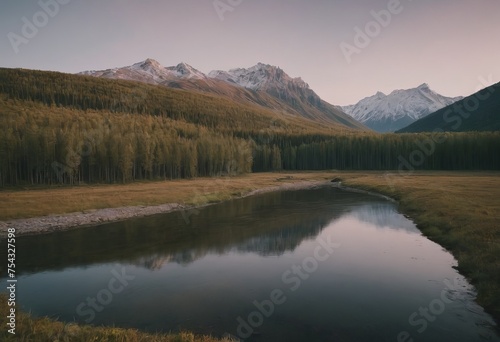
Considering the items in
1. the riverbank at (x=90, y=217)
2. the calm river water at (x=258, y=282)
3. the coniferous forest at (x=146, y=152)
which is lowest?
the calm river water at (x=258, y=282)

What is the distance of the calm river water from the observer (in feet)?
64.8

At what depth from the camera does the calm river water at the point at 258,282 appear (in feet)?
64.8

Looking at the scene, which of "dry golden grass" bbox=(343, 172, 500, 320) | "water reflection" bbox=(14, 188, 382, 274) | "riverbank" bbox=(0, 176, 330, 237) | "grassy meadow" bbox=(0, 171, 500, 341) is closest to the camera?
"grassy meadow" bbox=(0, 171, 500, 341)

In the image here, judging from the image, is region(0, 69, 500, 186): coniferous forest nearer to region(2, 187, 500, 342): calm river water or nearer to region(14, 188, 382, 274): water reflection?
region(14, 188, 382, 274): water reflection

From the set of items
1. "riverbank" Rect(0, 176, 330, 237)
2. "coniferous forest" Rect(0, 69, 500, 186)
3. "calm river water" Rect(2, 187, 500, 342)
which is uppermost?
"coniferous forest" Rect(0, 69, 500, 186)

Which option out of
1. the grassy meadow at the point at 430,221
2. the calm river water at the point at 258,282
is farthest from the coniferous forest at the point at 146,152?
the calm river water at the point at 258,282

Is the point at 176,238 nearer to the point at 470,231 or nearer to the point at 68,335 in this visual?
the point at 68,335

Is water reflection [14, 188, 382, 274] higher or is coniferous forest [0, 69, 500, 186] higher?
coniferous forest [0, 69, 500, 186]

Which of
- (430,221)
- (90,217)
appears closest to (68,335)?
(90,217)

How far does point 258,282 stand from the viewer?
27766 millimetres

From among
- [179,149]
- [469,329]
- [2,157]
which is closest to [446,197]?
[469,329]

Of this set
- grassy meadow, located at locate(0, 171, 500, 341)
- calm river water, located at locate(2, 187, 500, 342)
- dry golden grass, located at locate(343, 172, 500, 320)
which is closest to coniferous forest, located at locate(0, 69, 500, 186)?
grassy meadow, located at locate(0, 171, 500, 341)

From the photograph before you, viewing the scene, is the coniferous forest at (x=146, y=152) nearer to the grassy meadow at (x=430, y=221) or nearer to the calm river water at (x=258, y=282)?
the grassy meadow at (x=430, y=221)

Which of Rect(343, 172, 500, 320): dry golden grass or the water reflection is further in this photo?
the water reflection
